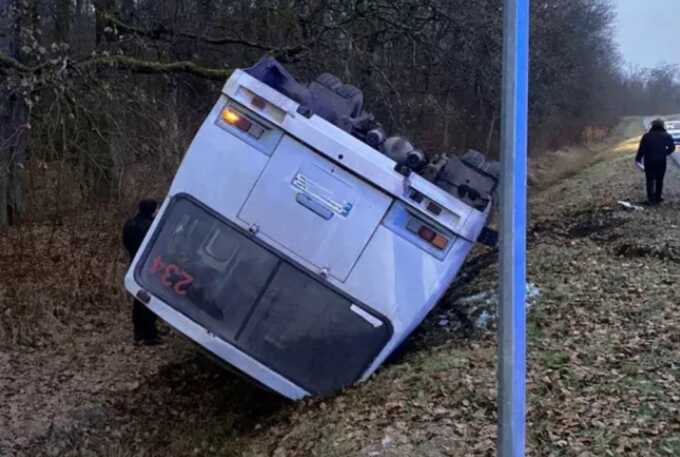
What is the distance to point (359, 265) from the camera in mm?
6422

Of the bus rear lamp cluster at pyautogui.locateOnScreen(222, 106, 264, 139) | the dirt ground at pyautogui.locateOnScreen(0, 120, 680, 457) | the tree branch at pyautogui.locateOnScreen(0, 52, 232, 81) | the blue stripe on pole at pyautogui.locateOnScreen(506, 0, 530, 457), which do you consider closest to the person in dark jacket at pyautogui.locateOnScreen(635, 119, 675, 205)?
the dirt ground at pyautogui.locateOnScreen(0, 120, 680, 457)

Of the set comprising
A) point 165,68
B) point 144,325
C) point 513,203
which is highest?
point 513,203

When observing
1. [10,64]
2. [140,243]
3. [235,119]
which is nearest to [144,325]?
[140,243]

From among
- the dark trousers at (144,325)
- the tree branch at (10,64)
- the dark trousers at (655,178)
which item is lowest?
the dark trousers at (144,325)

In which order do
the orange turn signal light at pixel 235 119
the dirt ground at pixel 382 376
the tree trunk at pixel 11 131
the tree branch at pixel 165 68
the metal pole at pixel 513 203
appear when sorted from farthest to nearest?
the tree branch at pixel 165 68 → the tree trunk at pixel 11 131 → the orange turn signal light at pixel 235 119 → the dirt ground at pixel 382 376 → the metal pole at pixel 513 203

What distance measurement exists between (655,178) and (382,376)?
10467 millimetres

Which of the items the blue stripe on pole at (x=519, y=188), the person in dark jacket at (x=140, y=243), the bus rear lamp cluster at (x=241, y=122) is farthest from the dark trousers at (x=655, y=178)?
the blue stripe on pole at (x=519, y=188)

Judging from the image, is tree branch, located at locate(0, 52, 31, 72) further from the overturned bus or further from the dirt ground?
the overturned bus

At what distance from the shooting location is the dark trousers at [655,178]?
15047mm

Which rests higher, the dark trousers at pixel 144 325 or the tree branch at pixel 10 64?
the tree branch at pixel 10 64

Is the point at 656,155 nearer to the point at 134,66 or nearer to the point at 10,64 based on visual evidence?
the point at 134,66

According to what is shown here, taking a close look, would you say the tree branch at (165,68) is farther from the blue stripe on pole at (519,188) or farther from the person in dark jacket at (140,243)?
the blue stripe on pole at (519,188)

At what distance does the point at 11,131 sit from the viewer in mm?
12602

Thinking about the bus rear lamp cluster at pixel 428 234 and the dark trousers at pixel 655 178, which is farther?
the dark trousers at pixel 655 178
